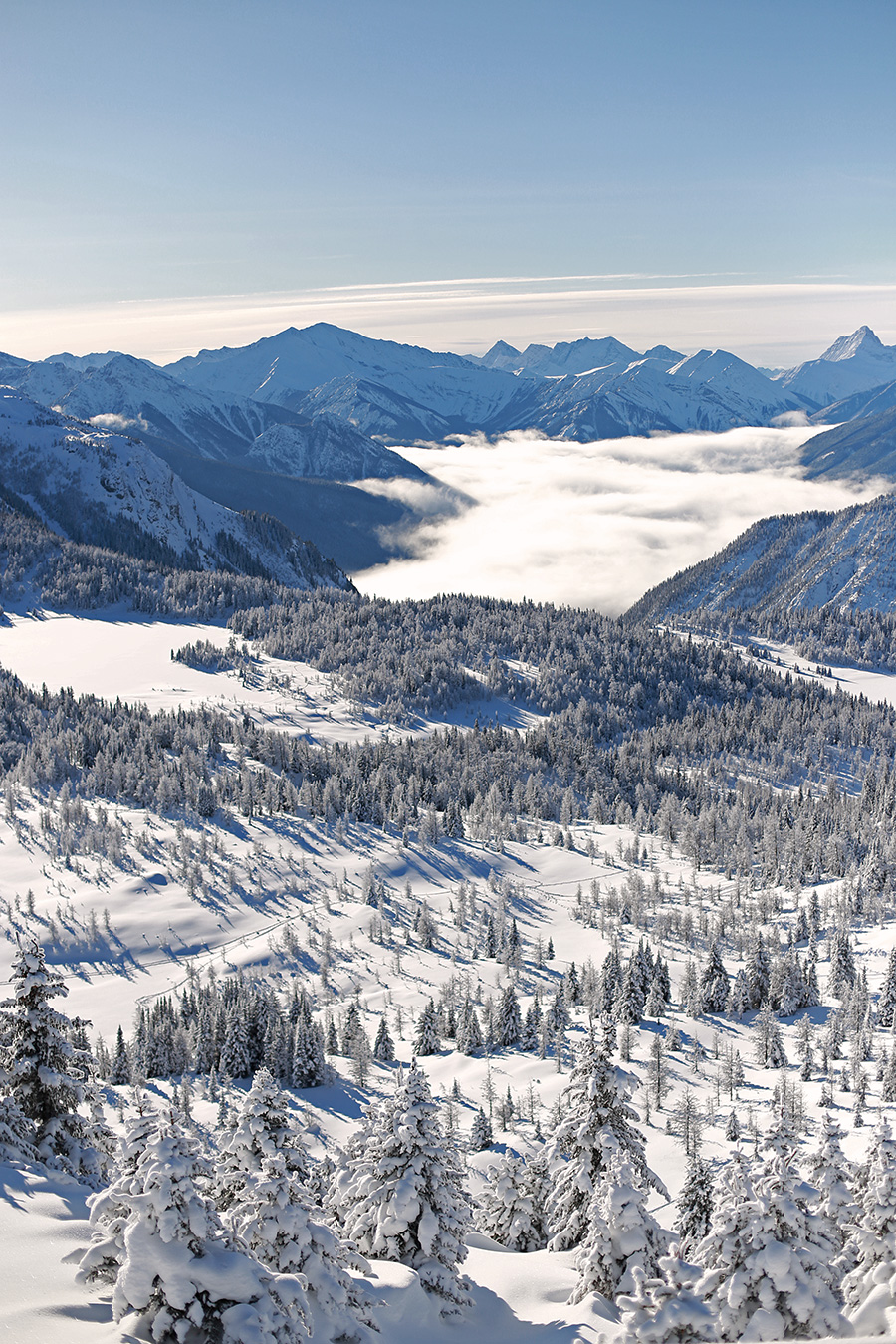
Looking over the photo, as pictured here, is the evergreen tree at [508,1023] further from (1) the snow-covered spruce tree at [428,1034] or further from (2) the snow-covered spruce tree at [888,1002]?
(2) the snow-covered spruce tree at [888,1002]

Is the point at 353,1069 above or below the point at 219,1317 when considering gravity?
below

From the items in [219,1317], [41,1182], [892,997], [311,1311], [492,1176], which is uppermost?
[219,1317]

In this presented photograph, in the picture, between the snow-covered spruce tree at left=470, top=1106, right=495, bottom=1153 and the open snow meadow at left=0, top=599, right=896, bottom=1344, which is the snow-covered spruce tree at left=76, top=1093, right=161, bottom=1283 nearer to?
the open snow meadow at left=0, top=599, right=896, bottom=1344

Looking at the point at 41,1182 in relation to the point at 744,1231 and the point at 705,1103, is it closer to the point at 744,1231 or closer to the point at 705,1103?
the point at 744,1231

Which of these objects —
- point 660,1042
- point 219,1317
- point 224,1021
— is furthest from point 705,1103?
point 219,1317

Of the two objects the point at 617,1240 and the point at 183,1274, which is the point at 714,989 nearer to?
the point at 617,1240

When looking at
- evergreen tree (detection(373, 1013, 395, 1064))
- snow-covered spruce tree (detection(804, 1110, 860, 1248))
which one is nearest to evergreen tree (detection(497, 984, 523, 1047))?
evergreen tree (detection(373, 1013, 395, 1064))
